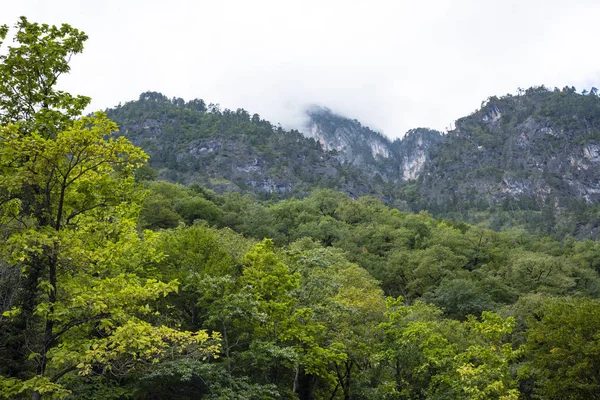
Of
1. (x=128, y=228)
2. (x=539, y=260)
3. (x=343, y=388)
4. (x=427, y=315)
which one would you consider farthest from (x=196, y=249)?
(x=539, y=260)

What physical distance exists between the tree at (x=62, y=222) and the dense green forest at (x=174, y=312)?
0.11ft

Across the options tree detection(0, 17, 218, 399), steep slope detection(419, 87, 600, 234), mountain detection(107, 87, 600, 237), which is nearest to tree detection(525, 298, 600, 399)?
tree detection(0, 17, 218, 399)

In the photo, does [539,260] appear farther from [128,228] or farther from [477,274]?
[128,228]

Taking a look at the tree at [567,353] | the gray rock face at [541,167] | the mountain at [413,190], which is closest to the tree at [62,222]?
the tree at [567,353]

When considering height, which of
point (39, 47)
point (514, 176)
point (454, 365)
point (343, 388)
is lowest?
point (343, 388)

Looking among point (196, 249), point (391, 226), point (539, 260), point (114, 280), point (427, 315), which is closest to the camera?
point (114, 280)

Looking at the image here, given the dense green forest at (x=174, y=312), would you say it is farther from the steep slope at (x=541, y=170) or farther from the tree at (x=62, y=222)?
the steep slope at (x=541, y=170)

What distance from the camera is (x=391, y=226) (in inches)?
2955

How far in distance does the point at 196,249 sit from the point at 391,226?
57.2 m

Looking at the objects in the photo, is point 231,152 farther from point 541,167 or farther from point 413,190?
point 541,167

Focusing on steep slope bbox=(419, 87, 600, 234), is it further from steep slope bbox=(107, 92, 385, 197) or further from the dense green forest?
the dense green forest

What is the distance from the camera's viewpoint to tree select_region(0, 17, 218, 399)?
7.78m

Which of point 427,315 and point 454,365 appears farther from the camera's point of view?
point 427,315

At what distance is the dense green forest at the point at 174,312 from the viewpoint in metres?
8.13
